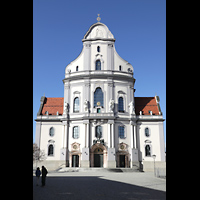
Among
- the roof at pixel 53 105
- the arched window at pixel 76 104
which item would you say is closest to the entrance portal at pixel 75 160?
the arched window at pixel 76 104

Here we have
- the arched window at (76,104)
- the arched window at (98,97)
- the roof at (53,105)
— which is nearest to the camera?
the arched window at (98,97)

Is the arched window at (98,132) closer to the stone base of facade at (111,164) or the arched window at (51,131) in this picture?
the stone base of facade at (111,164)

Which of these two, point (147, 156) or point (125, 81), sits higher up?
point (125, 81)

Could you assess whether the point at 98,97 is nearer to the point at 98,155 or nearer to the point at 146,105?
the point at 98,155

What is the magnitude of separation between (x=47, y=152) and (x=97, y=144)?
10.3 m

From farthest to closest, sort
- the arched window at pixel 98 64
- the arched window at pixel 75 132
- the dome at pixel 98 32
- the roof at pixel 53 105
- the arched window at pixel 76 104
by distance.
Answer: the roof at pixel 53 105
the dome at pixel 98 32
the arched window at pixel 98 64
the arched window at pixel 76 104
the arched window at pixel 75 132

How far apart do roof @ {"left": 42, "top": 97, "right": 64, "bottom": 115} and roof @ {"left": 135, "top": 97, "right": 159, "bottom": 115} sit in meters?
16.5

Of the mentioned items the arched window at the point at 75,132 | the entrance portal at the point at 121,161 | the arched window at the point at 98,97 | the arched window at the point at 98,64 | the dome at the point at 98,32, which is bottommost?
the entrance portal at the point at 121,161

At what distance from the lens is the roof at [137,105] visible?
47.9 m
